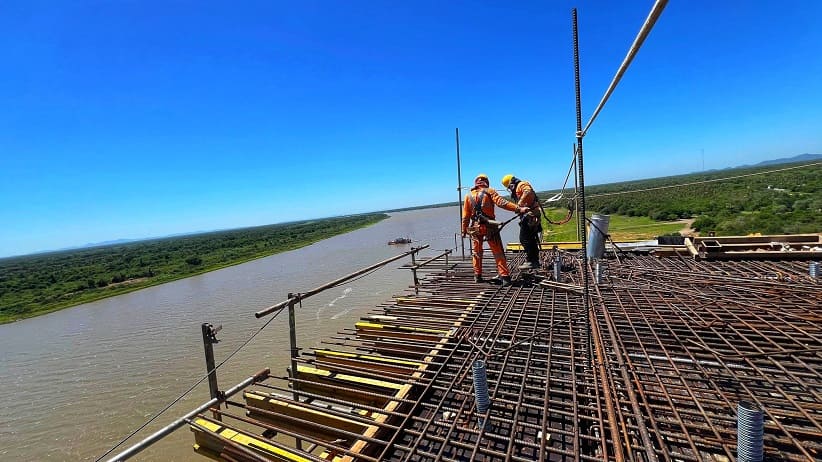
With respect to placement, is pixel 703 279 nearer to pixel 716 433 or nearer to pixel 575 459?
pixel 716 433

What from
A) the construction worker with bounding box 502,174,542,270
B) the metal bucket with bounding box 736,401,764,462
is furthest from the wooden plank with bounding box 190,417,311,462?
the construction worker with bounding box 502,174,542,270

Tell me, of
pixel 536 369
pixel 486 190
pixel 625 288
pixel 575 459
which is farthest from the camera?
pixel 486 190

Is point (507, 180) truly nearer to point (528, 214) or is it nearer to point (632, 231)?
point (528, 214)

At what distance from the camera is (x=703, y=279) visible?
6.10 meters

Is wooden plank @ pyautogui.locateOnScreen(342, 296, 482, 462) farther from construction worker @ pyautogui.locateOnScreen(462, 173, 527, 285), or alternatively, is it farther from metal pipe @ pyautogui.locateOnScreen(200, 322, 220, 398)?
metal pipe @ pyautogui.locateOnScreen(200, 322, 220, 398)

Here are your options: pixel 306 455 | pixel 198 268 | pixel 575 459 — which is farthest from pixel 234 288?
pixel 575 459

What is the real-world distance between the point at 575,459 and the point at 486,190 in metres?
5.14

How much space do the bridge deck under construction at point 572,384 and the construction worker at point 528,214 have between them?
170cm

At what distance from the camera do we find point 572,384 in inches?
124

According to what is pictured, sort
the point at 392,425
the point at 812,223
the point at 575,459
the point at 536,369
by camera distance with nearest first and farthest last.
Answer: the point at 575,459, the point at 392,425, the point at 536,369, the point at 812,223

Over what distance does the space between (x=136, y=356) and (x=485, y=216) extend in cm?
1271

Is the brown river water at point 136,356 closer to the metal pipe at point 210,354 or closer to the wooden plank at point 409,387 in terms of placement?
the metal pipe at point 210,354

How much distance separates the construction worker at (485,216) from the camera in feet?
22.3

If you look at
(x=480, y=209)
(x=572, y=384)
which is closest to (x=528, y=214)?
(x=480, y=209)
